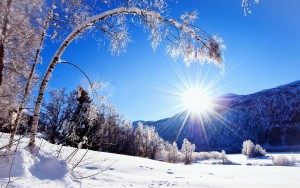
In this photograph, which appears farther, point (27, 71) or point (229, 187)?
point (27, 71)

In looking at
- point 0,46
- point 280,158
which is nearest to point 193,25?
point 0,46

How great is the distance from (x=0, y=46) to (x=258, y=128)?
664 feet

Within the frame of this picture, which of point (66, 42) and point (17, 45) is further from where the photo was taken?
point (17, 45)

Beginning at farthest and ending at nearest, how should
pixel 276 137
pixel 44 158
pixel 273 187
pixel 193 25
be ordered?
pixel 276 137 → pixel 273 187 → pixel 193 25 → pixel 44 158

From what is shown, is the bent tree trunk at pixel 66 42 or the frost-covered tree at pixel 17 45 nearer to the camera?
the bent tree trunk at pixel 66 42

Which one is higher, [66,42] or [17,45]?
[17,45]

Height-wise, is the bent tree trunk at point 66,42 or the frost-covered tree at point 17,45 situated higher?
the frost-covered tree at point 17,45

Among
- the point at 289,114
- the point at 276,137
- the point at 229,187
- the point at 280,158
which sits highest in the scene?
the point at 289,114

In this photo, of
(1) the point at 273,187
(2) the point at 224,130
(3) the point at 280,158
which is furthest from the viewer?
(2) the point at 224,130

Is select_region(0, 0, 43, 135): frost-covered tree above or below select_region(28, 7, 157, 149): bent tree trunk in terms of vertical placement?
above

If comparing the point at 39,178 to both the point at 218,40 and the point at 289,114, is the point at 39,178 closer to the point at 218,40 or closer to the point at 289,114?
the point at 218,40

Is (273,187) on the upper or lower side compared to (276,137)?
lower

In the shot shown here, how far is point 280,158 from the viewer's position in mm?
36938

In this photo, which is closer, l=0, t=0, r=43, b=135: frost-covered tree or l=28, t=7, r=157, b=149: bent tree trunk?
l=28, t=7, r=157, b=149: bent tree trunk
